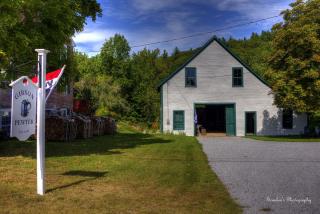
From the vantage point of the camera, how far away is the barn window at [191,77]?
36.2 m

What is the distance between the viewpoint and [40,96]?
9203mm

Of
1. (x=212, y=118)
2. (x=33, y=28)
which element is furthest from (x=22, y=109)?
(x=212, y=118)

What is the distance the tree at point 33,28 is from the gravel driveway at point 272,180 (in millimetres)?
6657

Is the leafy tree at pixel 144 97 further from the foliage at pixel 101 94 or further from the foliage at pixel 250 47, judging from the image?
the foliage at pixel 250 47

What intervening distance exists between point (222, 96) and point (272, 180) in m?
25.7

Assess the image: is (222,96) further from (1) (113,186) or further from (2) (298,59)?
(1) (113,186)

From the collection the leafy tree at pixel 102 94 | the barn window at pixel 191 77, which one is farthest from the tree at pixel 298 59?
the leafy tree at pixel 102 94

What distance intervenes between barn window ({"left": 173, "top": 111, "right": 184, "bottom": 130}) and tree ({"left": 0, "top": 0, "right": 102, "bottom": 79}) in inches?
775

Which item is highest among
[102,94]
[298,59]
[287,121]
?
[298,59]

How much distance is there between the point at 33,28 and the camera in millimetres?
15008

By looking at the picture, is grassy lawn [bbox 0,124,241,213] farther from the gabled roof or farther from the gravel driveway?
the gabled roof

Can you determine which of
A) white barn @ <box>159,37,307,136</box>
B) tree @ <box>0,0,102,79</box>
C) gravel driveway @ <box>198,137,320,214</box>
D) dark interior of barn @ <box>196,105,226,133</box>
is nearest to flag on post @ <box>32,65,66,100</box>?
tree @ <box>0,0,102,79</box>

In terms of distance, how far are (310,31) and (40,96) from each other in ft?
82.4

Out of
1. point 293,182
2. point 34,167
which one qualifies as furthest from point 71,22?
point 293,182
